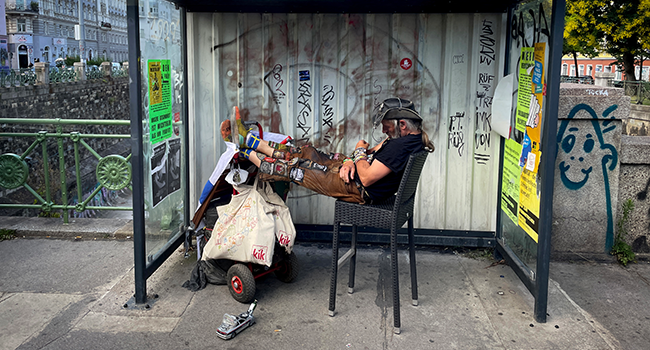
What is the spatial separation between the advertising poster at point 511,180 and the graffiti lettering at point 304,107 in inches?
73.3

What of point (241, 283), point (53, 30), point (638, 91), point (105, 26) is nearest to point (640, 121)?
point (638, 91)

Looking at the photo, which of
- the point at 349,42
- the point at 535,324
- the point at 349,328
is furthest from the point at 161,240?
the point at 535,324

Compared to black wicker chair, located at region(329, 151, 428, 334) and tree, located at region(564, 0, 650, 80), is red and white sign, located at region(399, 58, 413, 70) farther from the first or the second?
tree, located at region(564, 0, 650, 80)

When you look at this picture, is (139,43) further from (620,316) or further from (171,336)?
(620,316)

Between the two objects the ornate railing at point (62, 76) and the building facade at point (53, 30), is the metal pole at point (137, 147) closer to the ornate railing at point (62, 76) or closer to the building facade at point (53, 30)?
the ornate railing at point (62, 76)

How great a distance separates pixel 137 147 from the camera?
3.84m

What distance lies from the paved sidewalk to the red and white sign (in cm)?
179

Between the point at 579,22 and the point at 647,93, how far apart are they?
870cm

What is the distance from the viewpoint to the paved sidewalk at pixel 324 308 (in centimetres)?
362

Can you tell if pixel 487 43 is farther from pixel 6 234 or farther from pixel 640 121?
pixel 640 121

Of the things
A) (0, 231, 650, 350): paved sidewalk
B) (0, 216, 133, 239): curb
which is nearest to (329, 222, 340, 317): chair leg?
(0, 231, 650, 350): paved sidewalk

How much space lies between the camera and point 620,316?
410cm

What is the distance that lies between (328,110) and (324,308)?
201cm

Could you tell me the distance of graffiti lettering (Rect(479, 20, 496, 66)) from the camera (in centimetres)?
499
